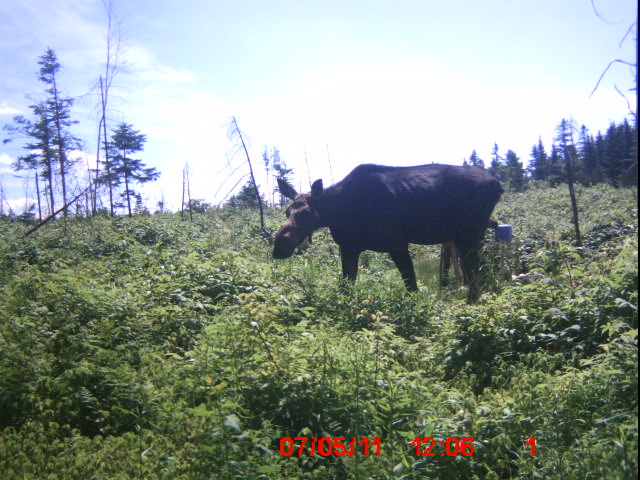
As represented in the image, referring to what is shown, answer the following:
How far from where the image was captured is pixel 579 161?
3925 centimetres

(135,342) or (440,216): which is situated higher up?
(440,216)

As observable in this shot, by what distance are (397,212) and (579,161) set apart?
36.8 metres

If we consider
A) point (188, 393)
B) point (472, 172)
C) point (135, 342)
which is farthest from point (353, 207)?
point (188, 393)

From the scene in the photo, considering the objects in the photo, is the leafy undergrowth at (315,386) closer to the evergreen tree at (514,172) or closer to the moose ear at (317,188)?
the moose ear at (317,188)

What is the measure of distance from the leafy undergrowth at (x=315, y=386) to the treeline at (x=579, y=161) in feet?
37.2

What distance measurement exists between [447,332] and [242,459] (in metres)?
3.06

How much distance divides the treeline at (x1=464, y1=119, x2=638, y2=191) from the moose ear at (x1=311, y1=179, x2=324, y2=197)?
9.24m

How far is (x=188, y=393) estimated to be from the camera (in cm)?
382

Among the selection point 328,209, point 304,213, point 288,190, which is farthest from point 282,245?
point 288,190

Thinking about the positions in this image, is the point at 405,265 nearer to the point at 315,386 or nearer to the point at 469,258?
the point at 469,258

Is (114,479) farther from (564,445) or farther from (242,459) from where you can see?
(564,445)

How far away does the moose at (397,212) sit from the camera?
28.4 ft

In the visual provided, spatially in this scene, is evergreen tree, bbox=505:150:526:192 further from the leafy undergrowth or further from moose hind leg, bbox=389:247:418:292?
the leafy undergrowth

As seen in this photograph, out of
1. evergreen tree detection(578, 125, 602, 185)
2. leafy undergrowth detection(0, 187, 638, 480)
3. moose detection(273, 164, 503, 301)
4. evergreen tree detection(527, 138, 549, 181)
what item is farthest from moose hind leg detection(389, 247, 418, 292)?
evergreen tree detection(527, 138, 549, 181)
